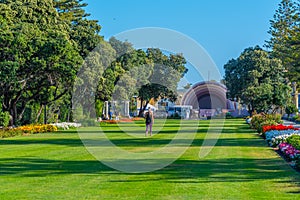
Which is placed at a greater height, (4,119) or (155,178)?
(4,119)

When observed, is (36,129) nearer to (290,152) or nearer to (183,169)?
(290,152)

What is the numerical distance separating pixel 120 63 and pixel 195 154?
143 feet

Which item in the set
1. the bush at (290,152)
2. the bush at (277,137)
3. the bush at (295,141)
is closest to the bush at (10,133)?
the bush at (277,137)

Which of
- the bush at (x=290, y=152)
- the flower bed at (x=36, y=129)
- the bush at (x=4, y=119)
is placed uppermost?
the bush at (x=4, y=119)

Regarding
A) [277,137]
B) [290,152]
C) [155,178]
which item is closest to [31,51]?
[277,137]

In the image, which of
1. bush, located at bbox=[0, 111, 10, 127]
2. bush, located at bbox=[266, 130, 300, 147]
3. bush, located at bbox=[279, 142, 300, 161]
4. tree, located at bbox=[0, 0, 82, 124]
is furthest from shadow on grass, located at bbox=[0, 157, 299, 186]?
bush, located at bbox=[0, 111, 10, 127]

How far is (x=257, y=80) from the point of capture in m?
56.5

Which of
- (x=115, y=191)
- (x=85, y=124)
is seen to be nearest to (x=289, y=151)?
(x=115, y=191)

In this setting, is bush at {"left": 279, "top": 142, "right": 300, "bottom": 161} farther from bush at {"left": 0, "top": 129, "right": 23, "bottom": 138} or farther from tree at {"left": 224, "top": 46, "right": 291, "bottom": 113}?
tree at {"left": 224, "top": 46, "right": 291, "bottom": 113}

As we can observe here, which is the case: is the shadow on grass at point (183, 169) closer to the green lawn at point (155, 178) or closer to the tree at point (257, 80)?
the green lawn at point (155, 178)

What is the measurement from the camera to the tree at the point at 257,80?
45000mm

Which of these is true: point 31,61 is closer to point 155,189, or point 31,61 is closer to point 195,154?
point 195,154

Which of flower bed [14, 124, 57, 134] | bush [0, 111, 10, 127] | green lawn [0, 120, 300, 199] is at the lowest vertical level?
green lawn [0, 120, 300, 199]

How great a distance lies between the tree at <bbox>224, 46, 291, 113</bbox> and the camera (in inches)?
1772
